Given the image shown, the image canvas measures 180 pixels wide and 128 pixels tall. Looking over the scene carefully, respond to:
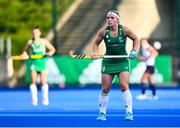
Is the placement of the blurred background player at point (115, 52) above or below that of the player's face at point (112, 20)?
below

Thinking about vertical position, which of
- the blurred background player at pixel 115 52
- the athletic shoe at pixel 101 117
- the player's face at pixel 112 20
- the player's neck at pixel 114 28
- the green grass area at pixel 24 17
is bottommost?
the athletic shoe at pixel 101 117

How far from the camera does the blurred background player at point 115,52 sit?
10.8 m

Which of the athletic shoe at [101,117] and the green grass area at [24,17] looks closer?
the athletic shoe at [101,117]

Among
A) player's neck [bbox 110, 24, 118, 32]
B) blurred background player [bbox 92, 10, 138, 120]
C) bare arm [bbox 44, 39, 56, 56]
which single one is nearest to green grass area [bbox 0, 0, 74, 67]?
bare arm [bbox 44, 39, 56, 56]

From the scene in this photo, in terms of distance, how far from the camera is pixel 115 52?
35.8 ft

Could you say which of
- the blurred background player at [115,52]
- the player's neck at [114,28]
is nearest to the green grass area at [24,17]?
the blurred background player at [115,52]

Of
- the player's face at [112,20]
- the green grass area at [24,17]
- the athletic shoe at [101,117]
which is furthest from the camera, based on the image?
the green grass area at [24,17]

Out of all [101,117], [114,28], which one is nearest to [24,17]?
[101,117]

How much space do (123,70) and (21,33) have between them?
2979 cm

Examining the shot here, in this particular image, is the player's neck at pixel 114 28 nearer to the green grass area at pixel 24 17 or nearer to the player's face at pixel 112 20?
the player's face at pixel 112 20

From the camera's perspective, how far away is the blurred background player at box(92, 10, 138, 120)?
10805 mm

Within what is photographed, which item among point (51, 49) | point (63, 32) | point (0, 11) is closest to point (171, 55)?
point (63, 32)

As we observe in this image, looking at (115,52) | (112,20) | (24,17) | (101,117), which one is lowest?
(101,117)

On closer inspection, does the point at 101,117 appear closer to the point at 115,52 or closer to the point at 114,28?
the point at 115,52
